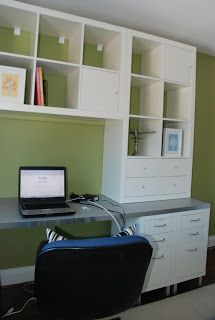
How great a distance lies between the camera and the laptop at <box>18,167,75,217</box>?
72.6 inches

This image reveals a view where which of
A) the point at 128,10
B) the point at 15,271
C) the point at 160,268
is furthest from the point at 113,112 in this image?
the point at 15,271

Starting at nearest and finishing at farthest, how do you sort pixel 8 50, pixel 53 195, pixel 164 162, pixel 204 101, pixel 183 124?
pixel 53 195
pixel 8 50
pixel 164 162
pixel 183 124
pixel 204 101

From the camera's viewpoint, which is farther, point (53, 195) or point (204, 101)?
point (204, 101)

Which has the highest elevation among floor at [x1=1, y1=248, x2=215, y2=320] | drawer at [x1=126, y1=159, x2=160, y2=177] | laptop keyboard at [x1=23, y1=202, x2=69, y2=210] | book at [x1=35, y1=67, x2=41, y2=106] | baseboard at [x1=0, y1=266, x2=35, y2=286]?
book at [x1=35, y1=67, x2=41, y2=106]

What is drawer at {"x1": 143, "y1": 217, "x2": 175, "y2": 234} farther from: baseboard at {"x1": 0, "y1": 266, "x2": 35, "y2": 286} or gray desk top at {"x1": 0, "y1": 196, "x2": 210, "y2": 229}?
baseboard at {"x1": 0, "y1": 266, "x2": 35, "y2": 286}

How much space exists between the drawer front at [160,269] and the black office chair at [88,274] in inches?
32.0

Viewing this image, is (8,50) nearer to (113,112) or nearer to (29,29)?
(29,29)

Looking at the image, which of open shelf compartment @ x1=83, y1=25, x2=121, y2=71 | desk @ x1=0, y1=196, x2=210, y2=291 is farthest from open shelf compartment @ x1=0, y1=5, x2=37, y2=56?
desk @ x1=0, y1=196, x2=210, y2=291

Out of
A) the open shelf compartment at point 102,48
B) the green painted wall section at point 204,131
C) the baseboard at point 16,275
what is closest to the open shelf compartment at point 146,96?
the open shelf compartment at point 102,48

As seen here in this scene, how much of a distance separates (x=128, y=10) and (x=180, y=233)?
1.80 m

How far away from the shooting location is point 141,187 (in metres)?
2.23

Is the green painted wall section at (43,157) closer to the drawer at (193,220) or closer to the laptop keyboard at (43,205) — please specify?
the laptop keyboard at (43,205)

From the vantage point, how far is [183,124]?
2516mm

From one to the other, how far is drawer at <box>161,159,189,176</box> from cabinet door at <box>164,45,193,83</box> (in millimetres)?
717
